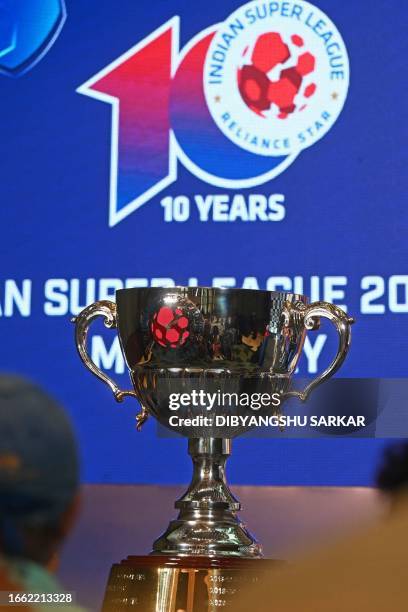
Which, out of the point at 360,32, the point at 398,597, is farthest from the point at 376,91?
the point at 398,597

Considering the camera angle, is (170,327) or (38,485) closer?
(38,485)

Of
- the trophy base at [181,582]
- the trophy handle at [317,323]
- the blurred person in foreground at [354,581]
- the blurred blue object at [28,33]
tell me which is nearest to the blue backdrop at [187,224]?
the blurred blue object at [28,33]

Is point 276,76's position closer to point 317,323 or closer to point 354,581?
point 317,323

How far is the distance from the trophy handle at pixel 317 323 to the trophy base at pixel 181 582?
0.44 ft

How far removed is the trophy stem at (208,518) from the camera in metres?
0.59

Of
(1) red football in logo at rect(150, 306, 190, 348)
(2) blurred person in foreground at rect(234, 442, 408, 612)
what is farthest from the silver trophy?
(2) blurred person in foreground at rect(234, 442, 408, 612)

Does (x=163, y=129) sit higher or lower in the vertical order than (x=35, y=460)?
higher

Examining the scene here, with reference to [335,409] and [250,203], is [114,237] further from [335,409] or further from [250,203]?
[335,409]

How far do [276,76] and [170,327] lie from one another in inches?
47.6

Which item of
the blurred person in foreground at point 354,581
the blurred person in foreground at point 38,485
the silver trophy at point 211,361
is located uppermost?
the silver trophy at point 211,361

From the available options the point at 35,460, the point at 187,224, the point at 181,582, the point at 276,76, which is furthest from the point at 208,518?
the point at 276,76

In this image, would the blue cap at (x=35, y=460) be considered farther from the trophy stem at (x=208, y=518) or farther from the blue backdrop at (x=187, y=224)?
the blue backdrop at (x=187, y=224)

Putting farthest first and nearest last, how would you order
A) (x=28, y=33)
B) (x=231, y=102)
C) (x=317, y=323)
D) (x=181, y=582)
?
(x=28, y=33), (x=231, y=102), (x=317, y=323), (x=181, y=582)

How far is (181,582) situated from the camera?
53cm
